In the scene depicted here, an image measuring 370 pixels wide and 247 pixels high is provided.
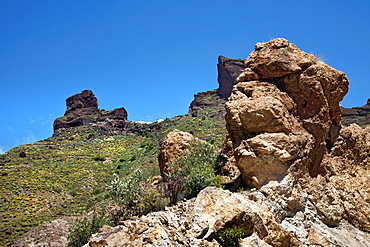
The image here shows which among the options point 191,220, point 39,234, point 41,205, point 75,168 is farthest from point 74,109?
point 191,220

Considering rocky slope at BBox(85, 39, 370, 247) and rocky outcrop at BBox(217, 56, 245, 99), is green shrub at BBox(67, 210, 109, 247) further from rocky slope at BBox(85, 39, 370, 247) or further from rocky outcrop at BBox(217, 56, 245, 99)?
rocky outcrop at BBox(217, 56, 245, 99)

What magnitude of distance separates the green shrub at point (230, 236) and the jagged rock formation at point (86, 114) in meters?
83.0

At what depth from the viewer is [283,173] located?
9.95m

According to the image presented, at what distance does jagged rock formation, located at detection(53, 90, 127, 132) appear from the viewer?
9706 centimetres

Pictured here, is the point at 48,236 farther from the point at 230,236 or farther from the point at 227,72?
the point at 227,72

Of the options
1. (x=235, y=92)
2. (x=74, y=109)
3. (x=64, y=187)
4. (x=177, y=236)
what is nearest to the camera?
(x=177, y=236)

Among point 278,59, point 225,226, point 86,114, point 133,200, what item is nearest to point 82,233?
point 133,200

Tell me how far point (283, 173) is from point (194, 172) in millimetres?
3560

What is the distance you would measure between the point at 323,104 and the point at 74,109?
357 feet

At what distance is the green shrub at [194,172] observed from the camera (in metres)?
11.0

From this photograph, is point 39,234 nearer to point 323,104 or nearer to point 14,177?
point 14,177

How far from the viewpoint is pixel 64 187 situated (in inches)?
1348

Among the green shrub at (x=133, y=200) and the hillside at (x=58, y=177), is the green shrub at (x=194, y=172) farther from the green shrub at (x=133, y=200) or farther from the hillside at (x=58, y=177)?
the hillside at (x=58, y=177)

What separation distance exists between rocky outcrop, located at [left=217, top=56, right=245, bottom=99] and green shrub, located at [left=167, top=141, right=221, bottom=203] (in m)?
105
